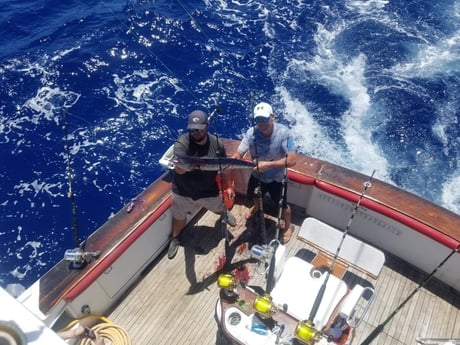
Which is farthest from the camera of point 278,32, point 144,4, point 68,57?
point 144,4

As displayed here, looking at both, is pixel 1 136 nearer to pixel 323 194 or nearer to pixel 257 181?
pixel 257 181

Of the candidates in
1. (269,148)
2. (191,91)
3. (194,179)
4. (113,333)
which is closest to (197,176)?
(194,179)

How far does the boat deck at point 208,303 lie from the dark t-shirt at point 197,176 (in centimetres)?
97

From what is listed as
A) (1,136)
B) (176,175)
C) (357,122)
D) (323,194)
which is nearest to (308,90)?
(357,122)

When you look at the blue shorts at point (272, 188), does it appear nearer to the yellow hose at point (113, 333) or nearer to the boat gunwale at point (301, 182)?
the boat gunwale at point (301, 182)

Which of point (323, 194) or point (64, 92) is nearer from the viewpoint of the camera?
point (323, 194)

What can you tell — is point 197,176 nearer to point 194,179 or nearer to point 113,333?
point 194,179

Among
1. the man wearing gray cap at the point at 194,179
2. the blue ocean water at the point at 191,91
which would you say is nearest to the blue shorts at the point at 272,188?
the man wearing gray cap at the point at 194,179


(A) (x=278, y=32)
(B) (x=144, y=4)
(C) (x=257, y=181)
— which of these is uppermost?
(A) (x=278, y=32)

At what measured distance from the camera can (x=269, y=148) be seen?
14.1 ft

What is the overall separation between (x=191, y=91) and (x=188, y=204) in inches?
250

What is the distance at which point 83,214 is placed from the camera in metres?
7.86

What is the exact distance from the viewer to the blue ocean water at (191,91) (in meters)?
8.01

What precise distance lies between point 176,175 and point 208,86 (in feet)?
21.6
